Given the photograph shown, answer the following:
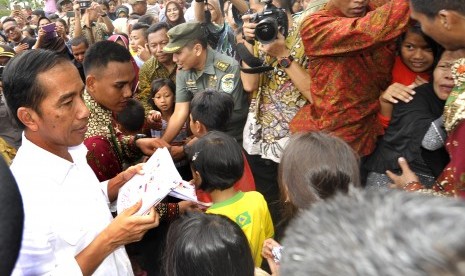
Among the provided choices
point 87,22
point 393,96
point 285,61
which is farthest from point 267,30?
point 87,22

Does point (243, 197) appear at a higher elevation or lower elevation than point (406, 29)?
lower

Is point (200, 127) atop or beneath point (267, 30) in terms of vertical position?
beneath

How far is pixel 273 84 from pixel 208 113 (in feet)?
1.42

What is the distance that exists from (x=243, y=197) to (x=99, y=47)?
3.58 ft

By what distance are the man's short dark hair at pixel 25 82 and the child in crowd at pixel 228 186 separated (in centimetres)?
83

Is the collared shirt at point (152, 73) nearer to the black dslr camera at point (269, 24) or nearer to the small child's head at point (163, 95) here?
the small child's head at point (163, 95)

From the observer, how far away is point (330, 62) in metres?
2.09

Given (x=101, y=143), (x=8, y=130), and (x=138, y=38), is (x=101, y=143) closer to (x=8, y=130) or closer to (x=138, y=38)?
(x=8, y=130)

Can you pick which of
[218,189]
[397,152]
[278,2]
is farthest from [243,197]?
[278,2]

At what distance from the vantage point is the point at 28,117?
61.5 inches

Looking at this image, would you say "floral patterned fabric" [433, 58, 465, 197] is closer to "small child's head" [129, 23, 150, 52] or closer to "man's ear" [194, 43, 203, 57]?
"man's ear" [194, 43, 203, 57]

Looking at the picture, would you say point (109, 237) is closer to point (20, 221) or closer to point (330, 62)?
point (20, 221)

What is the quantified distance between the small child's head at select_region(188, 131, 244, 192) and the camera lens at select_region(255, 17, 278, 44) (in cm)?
58

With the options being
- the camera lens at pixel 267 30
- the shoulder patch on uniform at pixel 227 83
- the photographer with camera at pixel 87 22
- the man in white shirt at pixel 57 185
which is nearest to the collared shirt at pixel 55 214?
the man in white shirt at pixel 57 185
